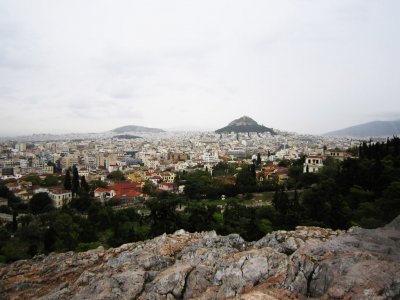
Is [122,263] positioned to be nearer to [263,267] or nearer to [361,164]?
[263,267]

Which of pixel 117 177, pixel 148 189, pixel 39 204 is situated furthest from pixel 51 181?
pixel 148 189

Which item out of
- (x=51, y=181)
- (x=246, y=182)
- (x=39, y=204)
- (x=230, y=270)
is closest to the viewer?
(x=230, y=270)

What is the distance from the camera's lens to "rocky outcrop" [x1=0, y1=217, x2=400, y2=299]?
7453 mm

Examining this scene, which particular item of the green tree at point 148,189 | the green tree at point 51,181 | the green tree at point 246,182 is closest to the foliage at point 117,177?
the green tree at point 51,181

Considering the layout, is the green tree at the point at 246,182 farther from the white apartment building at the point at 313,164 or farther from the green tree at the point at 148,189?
the green tree at the point at 148,189

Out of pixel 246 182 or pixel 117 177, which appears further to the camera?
pixel 117 177

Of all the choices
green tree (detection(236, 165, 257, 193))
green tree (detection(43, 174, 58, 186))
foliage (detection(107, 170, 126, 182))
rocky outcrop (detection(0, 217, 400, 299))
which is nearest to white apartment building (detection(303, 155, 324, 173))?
green tree (detection(236, 165, 257, 193))

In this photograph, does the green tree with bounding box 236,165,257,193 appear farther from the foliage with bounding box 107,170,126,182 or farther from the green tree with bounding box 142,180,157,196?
the foliage with bounding box 107,170,126,182

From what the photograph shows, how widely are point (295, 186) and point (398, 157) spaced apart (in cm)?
1259

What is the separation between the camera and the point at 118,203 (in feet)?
137

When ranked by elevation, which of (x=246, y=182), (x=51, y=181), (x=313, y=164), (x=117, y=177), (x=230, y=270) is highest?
(x=230, y=270)

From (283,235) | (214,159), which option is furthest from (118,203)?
(214,159)

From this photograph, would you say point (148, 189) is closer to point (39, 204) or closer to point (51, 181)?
point (39, 204)

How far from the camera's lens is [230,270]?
29.2ft
